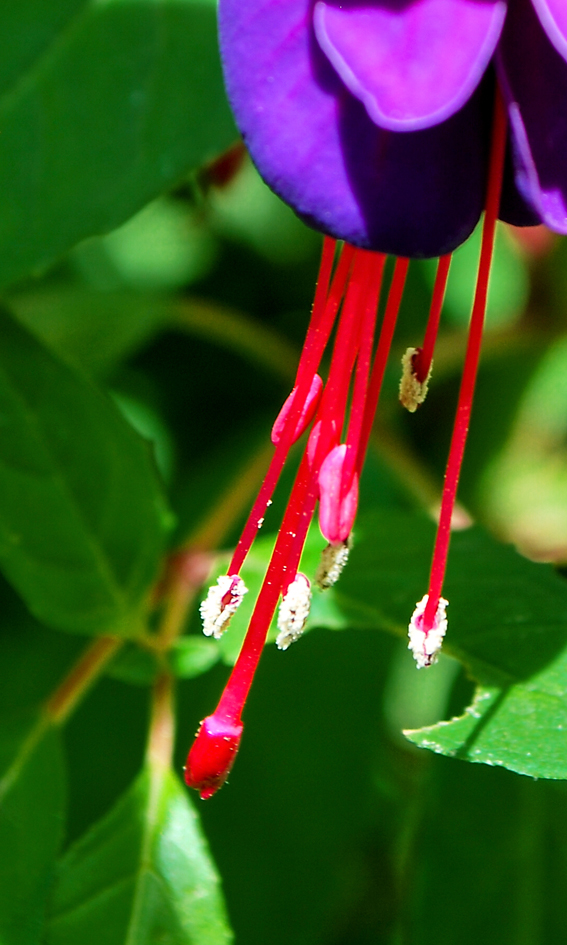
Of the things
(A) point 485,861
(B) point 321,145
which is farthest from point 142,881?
(B) point 321,145

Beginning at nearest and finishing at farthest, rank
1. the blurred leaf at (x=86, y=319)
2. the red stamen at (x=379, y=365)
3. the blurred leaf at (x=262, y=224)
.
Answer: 1. the red stamen at (x=379, y=365)
2. the blurred leaf at (x=86, y=319)
3. the blurred leaf at (x=262, y=224)

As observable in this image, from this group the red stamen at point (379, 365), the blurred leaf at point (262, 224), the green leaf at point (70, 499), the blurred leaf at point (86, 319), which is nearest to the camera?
the red stamen at point (379, 365)

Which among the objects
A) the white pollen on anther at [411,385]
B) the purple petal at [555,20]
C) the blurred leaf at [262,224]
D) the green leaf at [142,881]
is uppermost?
the blurred leaf at [262,224]

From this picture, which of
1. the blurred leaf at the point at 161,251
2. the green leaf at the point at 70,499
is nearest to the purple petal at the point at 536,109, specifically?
the green leaf at the point at 70,499

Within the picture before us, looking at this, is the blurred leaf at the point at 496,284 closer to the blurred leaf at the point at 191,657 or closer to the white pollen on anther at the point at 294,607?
the blurred leaf at the point at 191,657

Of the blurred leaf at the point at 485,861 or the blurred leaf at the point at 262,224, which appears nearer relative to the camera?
the blurred leaf at the point at 485,861

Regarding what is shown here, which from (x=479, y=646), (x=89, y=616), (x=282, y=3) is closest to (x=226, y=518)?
(x=89, y=616)

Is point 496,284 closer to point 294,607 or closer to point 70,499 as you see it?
point 70,499
